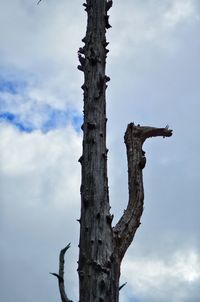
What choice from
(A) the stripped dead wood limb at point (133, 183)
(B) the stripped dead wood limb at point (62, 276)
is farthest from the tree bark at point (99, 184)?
(B) the stripped dead wood limb at point (62, 276)

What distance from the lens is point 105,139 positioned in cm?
771

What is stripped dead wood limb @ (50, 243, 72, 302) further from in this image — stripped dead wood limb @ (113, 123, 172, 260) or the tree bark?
stripped dead wood limb @ (113, 123, 172, 260)

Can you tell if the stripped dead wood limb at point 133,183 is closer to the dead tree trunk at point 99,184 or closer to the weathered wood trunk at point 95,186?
the dead tree trunk at point 99,184

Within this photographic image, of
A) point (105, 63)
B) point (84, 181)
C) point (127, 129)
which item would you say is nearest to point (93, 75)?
point (105, 63)

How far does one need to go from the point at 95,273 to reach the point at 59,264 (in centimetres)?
65

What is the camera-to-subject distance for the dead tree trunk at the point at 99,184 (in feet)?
22.6

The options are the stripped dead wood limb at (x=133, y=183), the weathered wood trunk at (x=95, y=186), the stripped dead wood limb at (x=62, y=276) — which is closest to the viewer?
the weathered wood trunk at (x=95, y=186)

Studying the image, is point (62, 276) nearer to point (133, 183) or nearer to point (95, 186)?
point (95, 186)

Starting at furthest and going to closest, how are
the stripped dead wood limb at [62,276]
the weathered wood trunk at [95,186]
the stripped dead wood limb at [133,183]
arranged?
1. the stripped dead wood limb at [133,183]
2. the stripped dead wood limb at [62,276]
3. the weathered wood trunk at [95,186]

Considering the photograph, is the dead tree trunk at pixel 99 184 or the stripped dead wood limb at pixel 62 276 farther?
the stripped dead wood limb at pixel 62 276

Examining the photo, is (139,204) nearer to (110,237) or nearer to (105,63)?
(110,237)

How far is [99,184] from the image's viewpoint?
24.0ft

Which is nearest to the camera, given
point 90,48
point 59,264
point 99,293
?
point 99,293

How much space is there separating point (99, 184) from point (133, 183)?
0.89m
